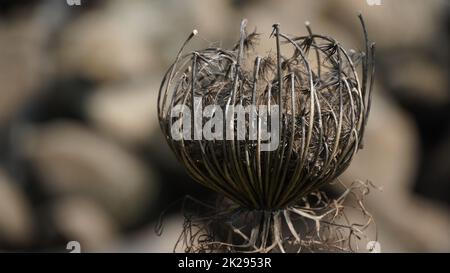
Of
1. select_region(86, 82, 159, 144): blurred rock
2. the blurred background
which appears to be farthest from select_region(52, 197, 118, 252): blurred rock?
select_region(86, 82, 159, 144): blurred rock

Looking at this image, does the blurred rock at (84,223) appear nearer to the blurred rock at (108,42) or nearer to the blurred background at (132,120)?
the blurred background at (132,120)

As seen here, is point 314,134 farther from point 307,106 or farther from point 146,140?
point 146,140

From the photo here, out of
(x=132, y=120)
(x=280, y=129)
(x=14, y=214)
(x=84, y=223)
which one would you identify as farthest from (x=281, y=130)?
(x=14, y=214)

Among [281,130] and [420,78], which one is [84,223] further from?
[420,78]

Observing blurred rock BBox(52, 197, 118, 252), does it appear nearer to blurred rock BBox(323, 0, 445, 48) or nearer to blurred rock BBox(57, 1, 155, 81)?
blurred rock BBox(57, 1, 155, 81)
